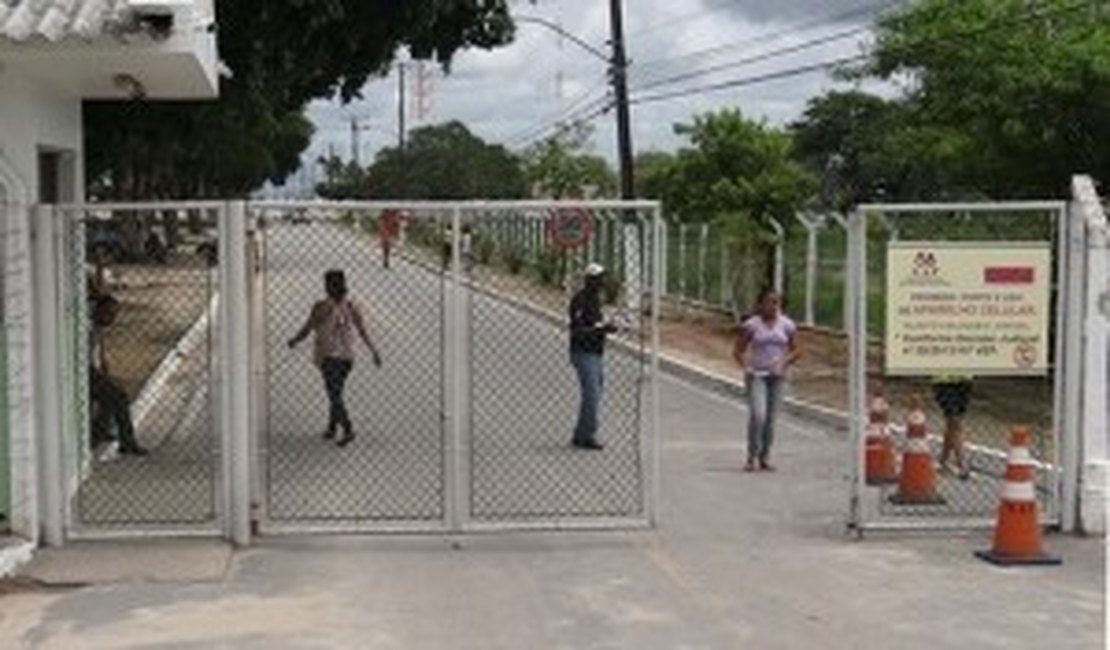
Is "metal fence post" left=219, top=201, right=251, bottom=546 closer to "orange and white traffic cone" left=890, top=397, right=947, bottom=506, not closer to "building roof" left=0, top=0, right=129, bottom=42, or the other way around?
"building roof" left=0, top=0, right=129, bottom=42

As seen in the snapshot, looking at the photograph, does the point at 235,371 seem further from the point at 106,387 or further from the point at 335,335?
the point at 335,335

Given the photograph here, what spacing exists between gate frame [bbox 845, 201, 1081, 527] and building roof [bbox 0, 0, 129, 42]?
4761mm

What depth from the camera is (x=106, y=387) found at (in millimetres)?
13734

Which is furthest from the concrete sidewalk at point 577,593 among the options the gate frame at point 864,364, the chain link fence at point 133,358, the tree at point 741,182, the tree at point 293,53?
the tree at point 741,182

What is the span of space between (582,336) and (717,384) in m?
9.78

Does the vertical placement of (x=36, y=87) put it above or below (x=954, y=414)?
above

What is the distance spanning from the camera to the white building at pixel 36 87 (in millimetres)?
9359

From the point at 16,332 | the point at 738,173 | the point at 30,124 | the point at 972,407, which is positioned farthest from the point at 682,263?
the point at 16,332

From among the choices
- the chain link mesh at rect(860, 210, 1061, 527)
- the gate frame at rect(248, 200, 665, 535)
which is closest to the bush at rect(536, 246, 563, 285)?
the chain link mesh at rect(860, 210, 1061, 527)

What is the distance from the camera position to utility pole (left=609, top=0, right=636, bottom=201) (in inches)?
1544

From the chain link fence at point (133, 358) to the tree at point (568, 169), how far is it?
46781mm

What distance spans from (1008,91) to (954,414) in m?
8.50

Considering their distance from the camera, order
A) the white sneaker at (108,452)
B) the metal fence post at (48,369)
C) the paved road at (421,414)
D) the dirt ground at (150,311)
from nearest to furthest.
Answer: the metal fence post at (48,369), the paved road at (421,414), the dirt ground at (150,311), the white sneaker at (108,452)

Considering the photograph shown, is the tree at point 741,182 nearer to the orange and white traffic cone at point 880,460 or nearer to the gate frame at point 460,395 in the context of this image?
the orange and white traffic cone at point 880,460
